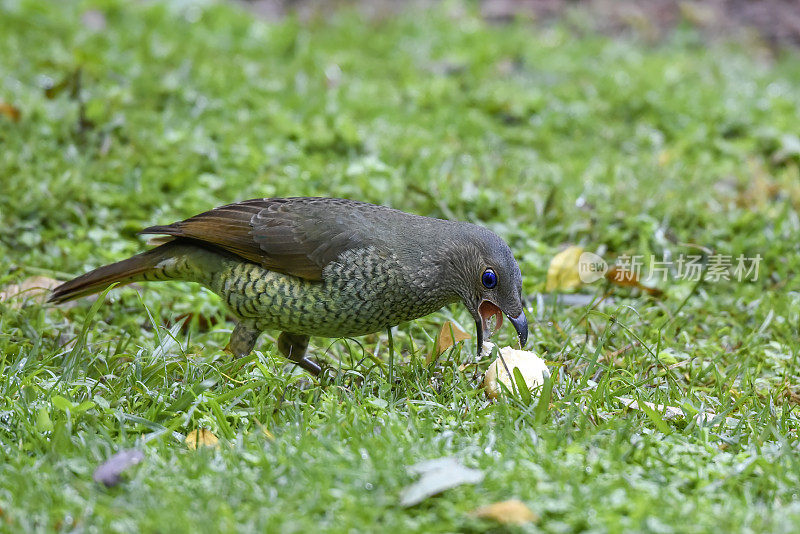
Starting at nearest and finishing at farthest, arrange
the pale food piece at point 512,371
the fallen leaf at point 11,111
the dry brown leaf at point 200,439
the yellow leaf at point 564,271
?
the dry brown leaf at point 200,439
the pale food piece at point 512,371
the yellow leaf at point 564,271
the fallen leaf at point 11,111

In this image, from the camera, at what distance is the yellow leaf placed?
16.7 ft

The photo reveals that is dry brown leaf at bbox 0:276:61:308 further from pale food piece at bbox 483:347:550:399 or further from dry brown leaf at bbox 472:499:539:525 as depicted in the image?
dry brown leaf at bbox 472:499:539:525

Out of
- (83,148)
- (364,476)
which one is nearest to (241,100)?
(83,148)

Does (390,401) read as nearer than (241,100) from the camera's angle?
Yes

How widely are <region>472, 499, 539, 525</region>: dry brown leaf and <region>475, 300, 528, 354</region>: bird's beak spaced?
4.22ft

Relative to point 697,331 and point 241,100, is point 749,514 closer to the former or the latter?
point 697,331

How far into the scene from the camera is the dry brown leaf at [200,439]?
10.8 feet

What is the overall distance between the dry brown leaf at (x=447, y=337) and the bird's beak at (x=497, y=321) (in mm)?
130

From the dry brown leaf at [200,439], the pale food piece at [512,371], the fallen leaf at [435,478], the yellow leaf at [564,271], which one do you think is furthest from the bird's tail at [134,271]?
the yellow leaf at [564,271]

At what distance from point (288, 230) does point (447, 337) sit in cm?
86

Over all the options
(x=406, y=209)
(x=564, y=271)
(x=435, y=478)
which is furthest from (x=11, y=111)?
(x=435, y=478)

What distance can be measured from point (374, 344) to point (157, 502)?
1.99m

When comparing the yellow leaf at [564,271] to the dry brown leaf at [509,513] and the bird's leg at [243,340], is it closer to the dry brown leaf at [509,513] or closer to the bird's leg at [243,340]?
the bird's leg at [243,340]

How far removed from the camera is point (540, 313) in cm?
478
